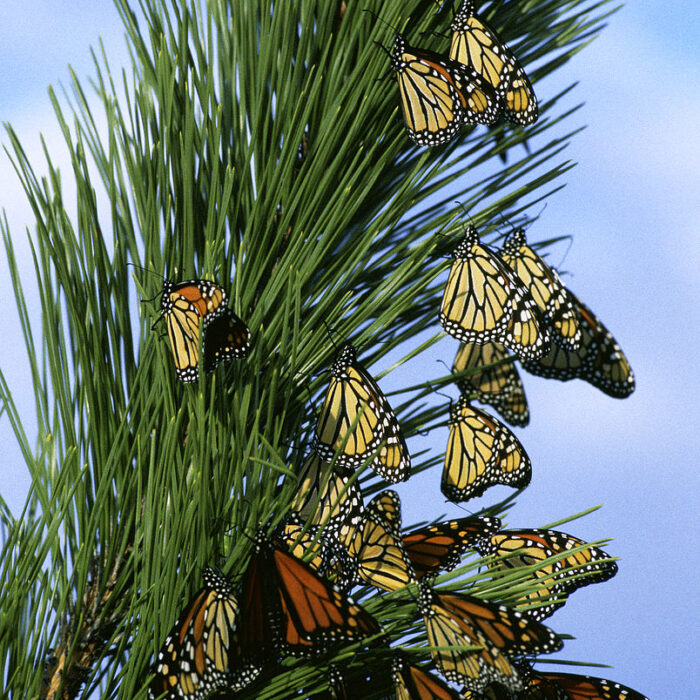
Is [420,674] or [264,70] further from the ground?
[264,70]

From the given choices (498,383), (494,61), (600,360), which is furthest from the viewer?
(600,360)

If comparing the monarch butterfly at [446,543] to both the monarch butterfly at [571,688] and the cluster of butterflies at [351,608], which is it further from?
the monarch butterfly at [571,688]

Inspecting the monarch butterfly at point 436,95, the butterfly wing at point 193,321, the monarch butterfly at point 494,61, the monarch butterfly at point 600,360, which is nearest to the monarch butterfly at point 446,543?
the butterfly wing at point 193,321

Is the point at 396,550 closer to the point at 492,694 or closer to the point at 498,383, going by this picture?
the point at 492,694

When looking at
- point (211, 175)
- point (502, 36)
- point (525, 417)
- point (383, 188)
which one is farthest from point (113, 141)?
point (525, 417)

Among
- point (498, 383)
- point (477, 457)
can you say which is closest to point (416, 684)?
point (477, 457)

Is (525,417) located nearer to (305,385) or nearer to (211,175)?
(305,385)

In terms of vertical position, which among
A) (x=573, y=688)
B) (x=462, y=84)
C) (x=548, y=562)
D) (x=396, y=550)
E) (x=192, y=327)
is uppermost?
(x=462, y=84)
